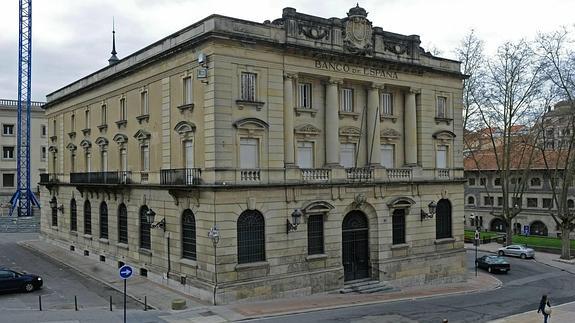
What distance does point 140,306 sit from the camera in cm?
2597

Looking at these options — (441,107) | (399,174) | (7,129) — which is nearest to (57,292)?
(399,174)

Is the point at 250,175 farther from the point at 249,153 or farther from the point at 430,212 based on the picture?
the point at 430,212

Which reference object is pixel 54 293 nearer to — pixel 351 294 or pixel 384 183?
pixel 351 294

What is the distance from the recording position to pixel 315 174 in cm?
2980

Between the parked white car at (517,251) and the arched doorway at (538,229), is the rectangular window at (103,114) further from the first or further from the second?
the arched doorway at (538,229)

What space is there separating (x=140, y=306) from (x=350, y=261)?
11766mm

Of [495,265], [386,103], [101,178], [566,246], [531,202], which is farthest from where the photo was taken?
[531,202]

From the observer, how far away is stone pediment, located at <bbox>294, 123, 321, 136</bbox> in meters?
29.8

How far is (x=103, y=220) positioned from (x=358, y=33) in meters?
20.7

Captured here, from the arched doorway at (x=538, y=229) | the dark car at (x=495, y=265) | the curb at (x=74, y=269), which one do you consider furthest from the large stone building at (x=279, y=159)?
the arched doorway at (x=538, y=229)

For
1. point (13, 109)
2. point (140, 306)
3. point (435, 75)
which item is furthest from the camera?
point (13, 109)

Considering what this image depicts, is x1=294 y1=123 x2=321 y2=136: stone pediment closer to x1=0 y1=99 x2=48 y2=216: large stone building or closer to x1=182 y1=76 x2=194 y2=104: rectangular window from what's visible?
x1=182 y1=76 x2=194 y2=104: rectangular window

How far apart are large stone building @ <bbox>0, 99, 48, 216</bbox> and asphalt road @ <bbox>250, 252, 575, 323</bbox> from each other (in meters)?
62.7

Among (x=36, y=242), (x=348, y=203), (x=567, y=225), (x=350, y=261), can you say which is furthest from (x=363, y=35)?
(x=36, y=242)
